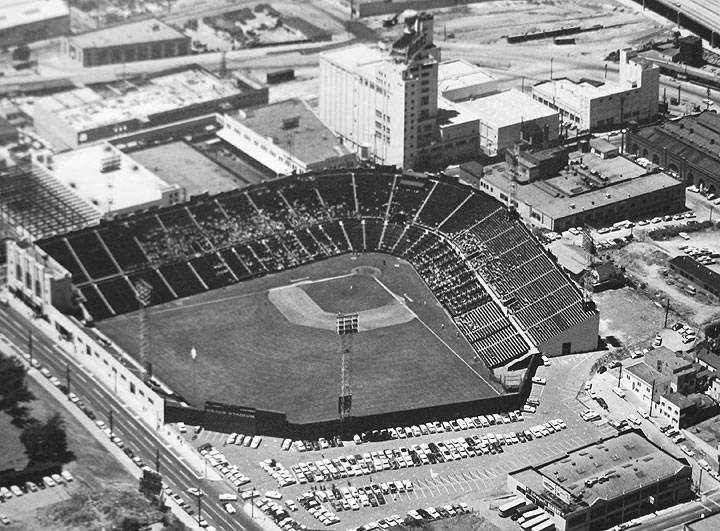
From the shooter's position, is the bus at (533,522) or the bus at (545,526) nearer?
the bus at (545,526)

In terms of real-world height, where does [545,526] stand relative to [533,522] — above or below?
below

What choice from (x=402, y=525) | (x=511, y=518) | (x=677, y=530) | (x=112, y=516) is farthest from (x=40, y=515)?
(x=677, y=530)

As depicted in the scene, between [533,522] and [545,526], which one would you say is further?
[533,522]

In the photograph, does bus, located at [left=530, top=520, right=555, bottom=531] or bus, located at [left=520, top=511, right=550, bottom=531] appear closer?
bus, located at [left=530, top=520, right=555, bottom=531]

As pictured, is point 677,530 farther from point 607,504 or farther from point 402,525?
point 402,525
